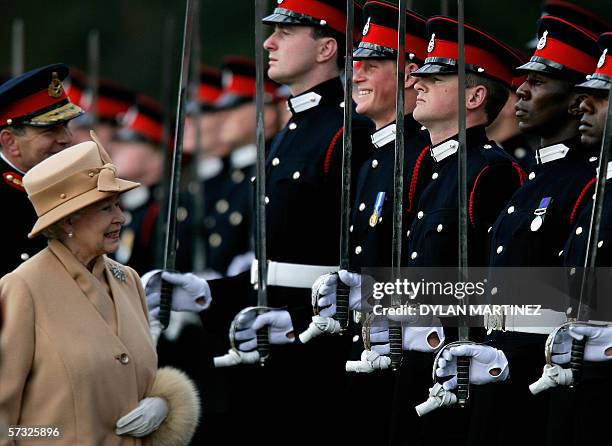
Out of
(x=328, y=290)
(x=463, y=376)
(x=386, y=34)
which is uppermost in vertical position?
(x=386, y=34)

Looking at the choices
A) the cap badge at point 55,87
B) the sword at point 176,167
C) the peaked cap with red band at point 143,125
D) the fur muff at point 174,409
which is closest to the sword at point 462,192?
the fur muff at point 174,409

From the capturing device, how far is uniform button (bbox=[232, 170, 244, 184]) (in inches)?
579

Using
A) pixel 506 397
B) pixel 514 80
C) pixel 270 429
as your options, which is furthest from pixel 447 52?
pixel 270 429

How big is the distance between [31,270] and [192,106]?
7.57m

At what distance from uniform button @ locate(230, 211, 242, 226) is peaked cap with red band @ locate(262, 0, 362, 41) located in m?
4.91

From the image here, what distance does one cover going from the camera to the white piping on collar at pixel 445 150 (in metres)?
8.27

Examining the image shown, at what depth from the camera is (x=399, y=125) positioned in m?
7.91

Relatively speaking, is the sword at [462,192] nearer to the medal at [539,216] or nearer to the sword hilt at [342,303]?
the medal at [539,216]

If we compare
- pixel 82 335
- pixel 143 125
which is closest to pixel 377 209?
pixel 82 335

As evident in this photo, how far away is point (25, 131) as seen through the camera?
886 cm

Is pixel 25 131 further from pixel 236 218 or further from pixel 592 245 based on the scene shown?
pixel 236 218

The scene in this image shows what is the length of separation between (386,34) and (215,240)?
5.56 metres

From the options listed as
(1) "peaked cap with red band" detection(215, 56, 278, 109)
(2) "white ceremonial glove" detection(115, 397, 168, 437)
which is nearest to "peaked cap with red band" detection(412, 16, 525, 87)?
(2) "white ceremonial glove" detection(115, 397, 168, 437)

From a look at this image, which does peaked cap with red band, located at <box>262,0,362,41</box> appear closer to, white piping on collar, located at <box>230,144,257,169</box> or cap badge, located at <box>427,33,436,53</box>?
cap badge, located at <box>427,33,436,53</box>
